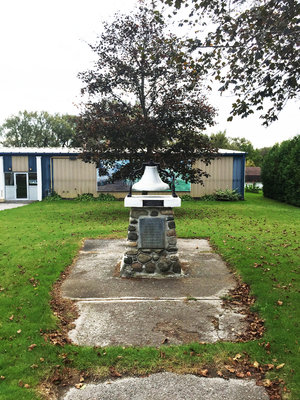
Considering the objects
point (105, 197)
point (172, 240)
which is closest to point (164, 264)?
point (172, 240)

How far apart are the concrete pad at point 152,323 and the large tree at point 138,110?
29.7 ft

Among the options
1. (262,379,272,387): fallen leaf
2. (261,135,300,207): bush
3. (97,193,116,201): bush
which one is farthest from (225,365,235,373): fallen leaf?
(97,193,116,201): bush

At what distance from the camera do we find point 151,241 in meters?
6.54

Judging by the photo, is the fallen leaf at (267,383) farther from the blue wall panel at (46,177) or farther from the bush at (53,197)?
the blue wall panel at (46,177)

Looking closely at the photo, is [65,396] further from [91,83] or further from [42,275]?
[91,83]

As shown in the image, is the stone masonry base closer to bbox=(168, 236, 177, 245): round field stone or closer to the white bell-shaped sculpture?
bbox=(168, 236, 177, 245): round field stone

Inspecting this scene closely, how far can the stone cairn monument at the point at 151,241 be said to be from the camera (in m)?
6.54

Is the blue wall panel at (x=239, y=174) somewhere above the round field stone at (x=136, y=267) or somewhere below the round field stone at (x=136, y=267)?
above

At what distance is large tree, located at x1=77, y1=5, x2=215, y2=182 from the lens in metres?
13.5

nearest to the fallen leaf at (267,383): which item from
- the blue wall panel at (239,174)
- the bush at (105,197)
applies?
the bush at (105,197)

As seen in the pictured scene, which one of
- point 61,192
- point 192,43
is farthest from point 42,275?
point 61,192

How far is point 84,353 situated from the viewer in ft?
12.6

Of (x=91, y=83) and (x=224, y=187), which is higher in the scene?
(x=91, y=83)

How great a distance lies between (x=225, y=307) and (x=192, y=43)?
4.94 m
